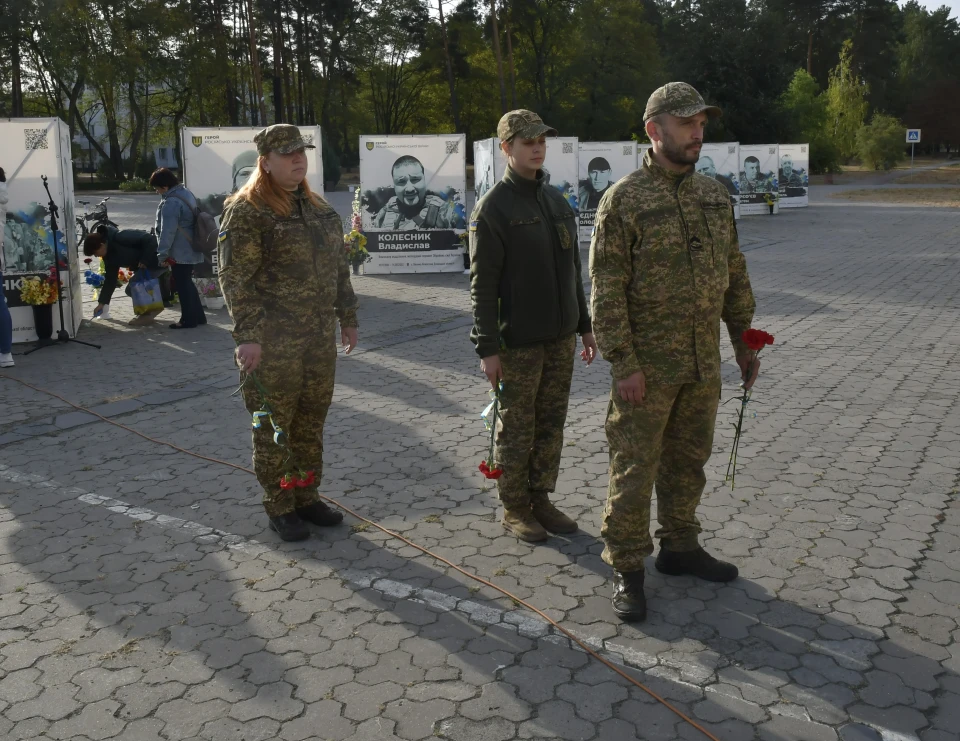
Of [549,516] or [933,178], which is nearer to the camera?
[549,516]

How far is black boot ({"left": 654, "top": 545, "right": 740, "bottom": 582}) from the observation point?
4523mm

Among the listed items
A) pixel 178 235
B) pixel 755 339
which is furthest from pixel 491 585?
pixel 178 235

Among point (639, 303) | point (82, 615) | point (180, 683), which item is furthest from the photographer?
point (82, 615)

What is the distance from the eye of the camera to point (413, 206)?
53.7 feet

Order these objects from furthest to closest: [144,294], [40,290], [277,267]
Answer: [144,294], [40,290], [277,267]

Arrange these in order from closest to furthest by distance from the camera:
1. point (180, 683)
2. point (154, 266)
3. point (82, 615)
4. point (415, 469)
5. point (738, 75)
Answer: point (180, 683) < point (82, 615) < point (415, 469) < point (154, 266) < point (738, 75)

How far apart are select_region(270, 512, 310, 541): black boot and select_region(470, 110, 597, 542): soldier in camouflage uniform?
1.04 metres

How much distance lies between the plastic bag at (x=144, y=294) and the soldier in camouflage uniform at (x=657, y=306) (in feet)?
29.7

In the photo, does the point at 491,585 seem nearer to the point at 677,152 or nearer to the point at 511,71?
the point at 677,152

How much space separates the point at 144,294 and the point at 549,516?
8.31m

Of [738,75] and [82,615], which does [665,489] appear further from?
[738,75]

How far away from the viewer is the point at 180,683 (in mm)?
3744

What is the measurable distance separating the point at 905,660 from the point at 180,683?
2.70m

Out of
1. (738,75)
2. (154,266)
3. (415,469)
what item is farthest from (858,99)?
(415,469)
